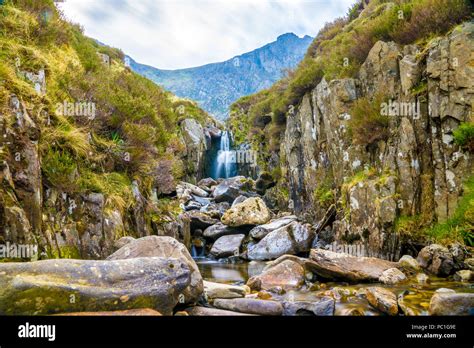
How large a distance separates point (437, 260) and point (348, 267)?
231 centimetres

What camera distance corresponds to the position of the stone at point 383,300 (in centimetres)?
634

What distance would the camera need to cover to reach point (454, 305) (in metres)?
5.15

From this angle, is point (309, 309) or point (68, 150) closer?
point (309, 309)

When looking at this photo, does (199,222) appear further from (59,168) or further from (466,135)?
(466,135)

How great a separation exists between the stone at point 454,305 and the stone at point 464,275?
3383 mm

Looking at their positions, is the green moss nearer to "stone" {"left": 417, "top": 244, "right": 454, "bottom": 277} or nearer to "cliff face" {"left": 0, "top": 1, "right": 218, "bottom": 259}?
"stone" {"left": 417, "top": 244, "right": 454, "bottom": 277}

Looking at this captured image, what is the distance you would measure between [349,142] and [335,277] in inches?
300

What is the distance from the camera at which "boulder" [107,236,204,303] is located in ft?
20.2

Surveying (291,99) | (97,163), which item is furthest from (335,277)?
(291,99)

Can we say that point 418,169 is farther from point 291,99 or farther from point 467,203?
point 291,99

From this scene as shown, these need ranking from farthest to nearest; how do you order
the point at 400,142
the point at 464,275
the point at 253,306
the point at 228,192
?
the point at 228,192 → the point at 400,142 → the point at 464,275 → the point at 253,306

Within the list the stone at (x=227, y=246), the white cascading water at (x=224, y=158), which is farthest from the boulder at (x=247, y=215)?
the white cascading water at (x=224, y=158)

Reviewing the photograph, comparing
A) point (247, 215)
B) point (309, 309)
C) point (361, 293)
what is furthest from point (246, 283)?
point (247, 215)
